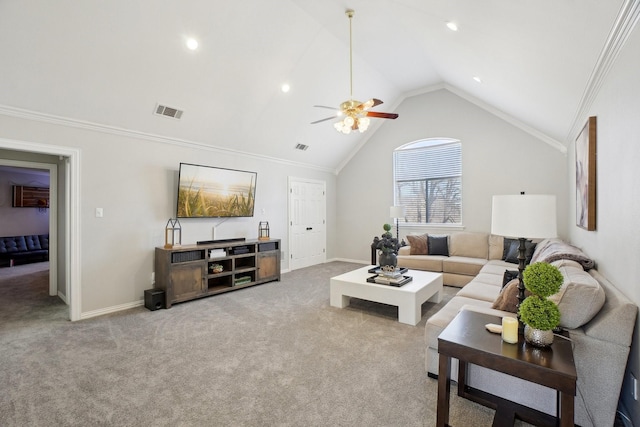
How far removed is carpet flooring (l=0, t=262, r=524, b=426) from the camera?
193cm

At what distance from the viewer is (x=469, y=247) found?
5.49 meters

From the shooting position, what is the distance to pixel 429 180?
6469 millimetres

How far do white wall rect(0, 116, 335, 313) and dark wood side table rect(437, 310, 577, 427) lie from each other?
4.14 m

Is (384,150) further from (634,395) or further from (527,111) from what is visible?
(634,395)

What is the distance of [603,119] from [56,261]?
23.2ft

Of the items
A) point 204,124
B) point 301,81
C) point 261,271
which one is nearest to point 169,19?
point 204,124

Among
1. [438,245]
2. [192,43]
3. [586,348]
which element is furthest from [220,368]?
[438,245]

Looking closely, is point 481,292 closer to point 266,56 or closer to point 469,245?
point 469,245

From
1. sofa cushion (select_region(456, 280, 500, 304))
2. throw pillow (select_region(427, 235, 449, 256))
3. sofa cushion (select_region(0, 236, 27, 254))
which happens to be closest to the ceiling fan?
sofa cushion (select_region(456, 280, 500, 304))

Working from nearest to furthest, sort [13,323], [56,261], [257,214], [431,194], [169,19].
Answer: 1. [169,19]
2. [13,323]
3. [56,261]
4. [257,214]
5. [431,194]

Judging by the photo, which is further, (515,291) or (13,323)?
(13,323)

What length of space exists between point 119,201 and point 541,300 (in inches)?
183

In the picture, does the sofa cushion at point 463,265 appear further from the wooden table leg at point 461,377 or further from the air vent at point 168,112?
the air vent at point 168,112

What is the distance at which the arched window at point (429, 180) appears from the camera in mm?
6180
